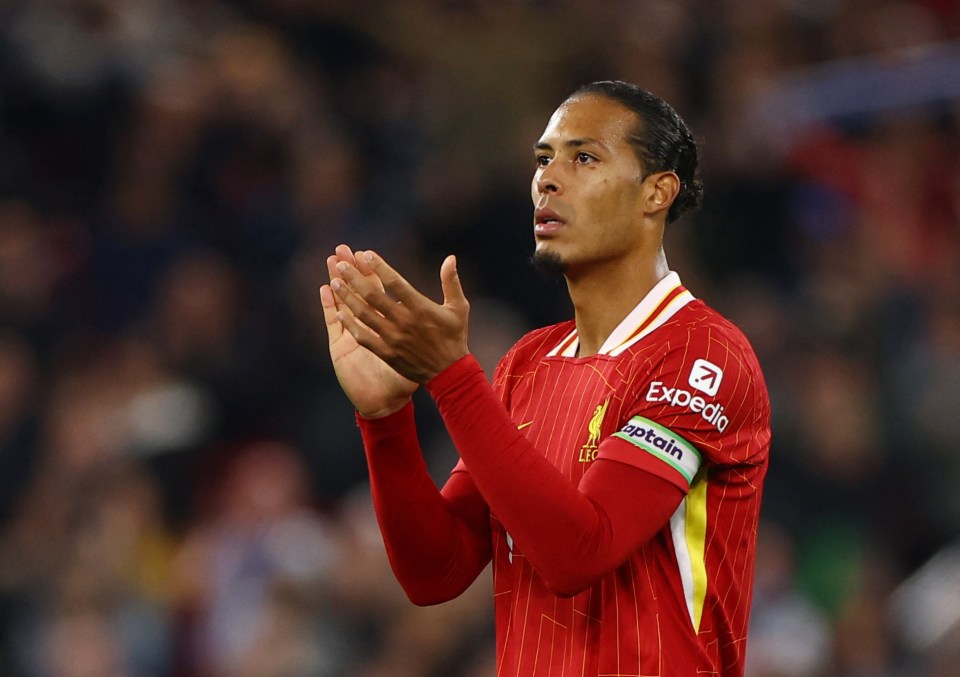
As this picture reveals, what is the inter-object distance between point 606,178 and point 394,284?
59cm

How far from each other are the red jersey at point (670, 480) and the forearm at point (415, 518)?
0.39 feet

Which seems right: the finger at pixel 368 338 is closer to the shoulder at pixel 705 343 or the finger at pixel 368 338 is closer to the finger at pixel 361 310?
the finger at pixel 361 310

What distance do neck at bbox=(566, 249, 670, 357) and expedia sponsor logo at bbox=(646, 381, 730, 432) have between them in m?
0.27

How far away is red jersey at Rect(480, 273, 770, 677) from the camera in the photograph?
2.64 metres

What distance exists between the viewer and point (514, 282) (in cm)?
732

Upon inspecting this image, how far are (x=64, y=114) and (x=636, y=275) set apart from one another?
524 centimetres

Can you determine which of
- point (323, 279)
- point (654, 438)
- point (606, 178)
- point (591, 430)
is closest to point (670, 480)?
point (654, 438)

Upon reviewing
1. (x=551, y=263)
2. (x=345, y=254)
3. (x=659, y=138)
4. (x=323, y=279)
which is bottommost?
(x=345, y=254)

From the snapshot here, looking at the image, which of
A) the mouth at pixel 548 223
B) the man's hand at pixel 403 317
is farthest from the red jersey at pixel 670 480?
the man's hand at pixel 403 317

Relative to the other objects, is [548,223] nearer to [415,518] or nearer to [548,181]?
[548,181]

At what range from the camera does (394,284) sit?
2439 millimetres

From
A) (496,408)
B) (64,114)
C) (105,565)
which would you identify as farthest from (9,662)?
(496,408)

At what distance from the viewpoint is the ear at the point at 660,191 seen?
9.50ft

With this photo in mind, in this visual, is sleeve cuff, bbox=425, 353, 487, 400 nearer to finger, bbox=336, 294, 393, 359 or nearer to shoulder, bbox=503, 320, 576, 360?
finger, bbox=336, 294, 393, 359
